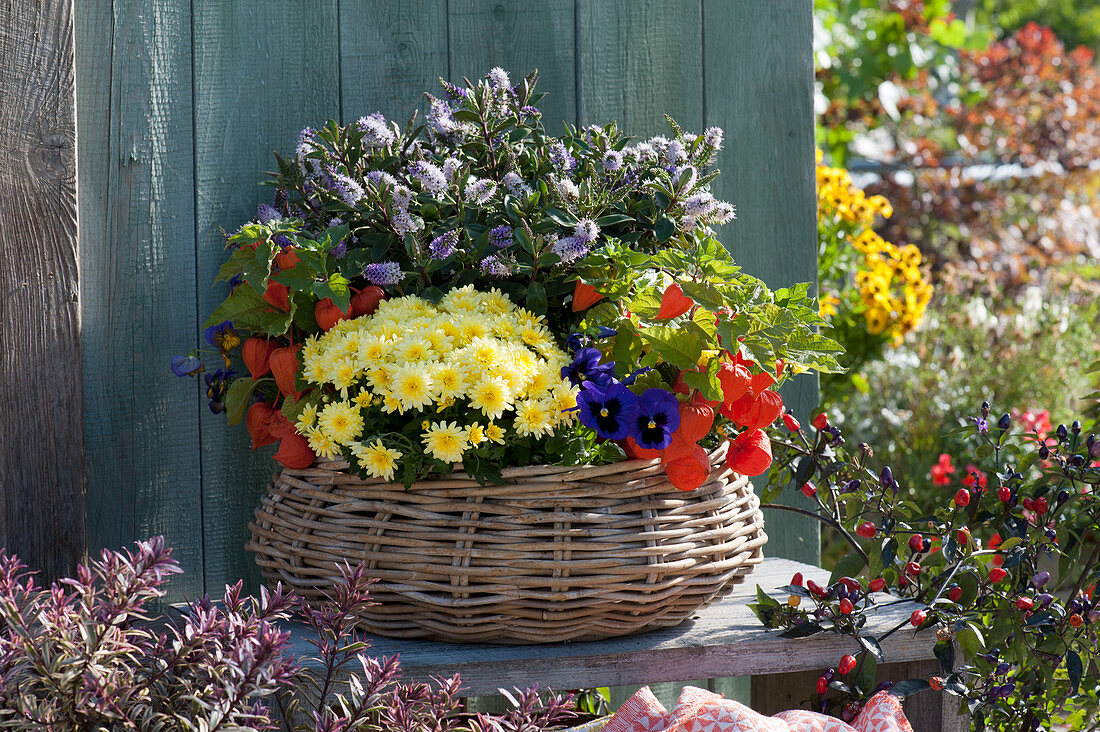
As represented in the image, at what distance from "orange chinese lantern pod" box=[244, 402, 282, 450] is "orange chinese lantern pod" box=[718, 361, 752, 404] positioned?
656mm

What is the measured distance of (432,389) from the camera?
1229 mm

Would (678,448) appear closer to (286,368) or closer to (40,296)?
(286,368)

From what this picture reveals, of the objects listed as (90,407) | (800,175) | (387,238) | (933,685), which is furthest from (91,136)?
(933,685)

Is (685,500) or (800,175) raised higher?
(800,175)

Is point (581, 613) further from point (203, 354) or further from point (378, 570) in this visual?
point (203, 354)

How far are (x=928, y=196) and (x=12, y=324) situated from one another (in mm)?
4880

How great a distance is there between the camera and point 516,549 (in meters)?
1.23

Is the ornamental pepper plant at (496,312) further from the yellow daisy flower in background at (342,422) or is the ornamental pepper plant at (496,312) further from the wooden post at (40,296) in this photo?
the wooden post at (40,296)

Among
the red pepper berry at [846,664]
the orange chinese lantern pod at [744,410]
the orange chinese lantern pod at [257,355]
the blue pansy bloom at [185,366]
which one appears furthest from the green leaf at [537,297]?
the red pepper berry at [846,664]

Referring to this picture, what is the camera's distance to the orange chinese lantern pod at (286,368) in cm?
137

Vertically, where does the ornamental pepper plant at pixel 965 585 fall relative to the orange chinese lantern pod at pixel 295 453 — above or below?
below

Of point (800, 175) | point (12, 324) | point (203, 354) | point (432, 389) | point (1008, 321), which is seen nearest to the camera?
point (432, 389)

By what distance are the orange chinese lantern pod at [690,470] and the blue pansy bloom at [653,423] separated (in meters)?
0.04

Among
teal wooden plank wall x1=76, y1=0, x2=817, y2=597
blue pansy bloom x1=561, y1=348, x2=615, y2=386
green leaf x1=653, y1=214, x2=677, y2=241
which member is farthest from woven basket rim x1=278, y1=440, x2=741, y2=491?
teal wooden plank wall x1=76, y1=0, x2=817, y2=597
